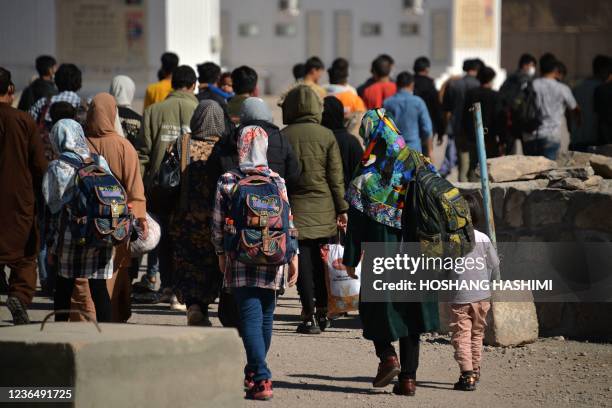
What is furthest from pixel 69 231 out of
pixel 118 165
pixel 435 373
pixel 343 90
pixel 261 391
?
pixel 343 90

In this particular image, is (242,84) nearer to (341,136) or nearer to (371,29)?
(341,136)

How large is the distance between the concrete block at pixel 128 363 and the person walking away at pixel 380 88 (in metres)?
8.09

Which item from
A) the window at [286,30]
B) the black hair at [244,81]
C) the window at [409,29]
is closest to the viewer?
the black hair at [244,81]

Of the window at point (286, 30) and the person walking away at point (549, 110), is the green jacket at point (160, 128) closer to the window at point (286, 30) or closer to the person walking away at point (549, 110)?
the person walking away at point (549, 110)

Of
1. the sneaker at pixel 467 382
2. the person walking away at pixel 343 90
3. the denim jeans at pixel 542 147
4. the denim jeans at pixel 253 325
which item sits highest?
the person walking away at pixel 343 90

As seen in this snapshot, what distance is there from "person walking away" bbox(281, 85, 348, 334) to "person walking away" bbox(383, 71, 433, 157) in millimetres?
3584

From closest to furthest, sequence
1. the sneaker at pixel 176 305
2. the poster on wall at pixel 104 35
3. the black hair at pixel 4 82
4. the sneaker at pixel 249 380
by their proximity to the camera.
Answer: the sneaker at pixel 249 380 → the black hair at pixel 4 82 → the sneaker at pixel 176 305 → the poster on wall at pixel 104 35

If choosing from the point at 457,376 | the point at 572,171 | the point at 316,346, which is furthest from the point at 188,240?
the point at 572,171

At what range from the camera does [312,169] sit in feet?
29.5

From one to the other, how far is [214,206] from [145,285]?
369 centimetres

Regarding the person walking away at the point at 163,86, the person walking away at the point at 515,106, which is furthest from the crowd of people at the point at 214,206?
the person walking away at the point at 515,106

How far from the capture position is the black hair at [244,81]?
9.84 meters

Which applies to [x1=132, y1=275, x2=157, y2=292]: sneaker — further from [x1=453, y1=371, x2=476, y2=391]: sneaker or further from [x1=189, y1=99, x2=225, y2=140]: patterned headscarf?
[x1=453, y1=371, x2=476, y2=391]: sneaker

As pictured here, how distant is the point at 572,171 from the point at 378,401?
3.02 meters
